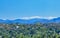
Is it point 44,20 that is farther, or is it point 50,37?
point 44,20

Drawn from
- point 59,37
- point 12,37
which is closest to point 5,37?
point 12,37

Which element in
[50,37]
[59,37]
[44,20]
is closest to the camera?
[59,37]

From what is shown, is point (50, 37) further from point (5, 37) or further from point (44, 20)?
point (44, 20)

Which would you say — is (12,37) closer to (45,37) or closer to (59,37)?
(45,37)

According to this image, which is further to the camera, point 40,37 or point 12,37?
point 12,37

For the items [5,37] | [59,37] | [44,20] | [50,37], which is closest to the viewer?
[59,37]

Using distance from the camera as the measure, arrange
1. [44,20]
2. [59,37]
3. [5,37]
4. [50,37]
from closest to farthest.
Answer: [59,37] < [50,37] < [5,37] < [44,20]

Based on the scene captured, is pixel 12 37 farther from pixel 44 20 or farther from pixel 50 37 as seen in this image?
pixel 44 20

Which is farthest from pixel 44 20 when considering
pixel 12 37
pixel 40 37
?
pixel 40 37

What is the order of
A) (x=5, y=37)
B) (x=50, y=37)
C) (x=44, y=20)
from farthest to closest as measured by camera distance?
(x=44, y=20), (x=5, y=37), (x=50, y=37)
